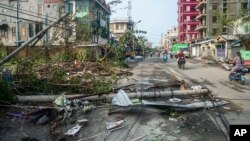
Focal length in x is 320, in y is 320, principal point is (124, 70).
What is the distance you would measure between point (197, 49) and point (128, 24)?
2411 centimetres

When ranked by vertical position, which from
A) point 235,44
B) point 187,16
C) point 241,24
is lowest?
point 235,44

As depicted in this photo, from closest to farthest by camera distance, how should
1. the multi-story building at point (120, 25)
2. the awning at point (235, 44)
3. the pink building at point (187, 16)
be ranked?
the awning at point (235, 44) → the multi-story building at point (120, 25) → the pink building at point (187, 16)

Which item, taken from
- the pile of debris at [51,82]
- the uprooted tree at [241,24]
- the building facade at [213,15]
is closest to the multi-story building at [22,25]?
the uprooted tree at [241,24]

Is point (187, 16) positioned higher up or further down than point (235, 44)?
higher up

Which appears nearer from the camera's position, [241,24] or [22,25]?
[241,24]

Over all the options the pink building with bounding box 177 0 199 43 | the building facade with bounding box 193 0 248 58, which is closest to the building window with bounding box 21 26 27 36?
the building facade with bounding box 193 0 248 58

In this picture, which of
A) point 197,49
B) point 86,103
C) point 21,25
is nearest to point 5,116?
point 86,103

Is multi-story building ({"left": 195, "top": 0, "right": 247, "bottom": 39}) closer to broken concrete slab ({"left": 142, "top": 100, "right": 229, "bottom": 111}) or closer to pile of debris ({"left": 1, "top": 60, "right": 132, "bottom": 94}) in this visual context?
pile of debris ({"left": 1, "top": 60, "right": 132, "bottom": 94})

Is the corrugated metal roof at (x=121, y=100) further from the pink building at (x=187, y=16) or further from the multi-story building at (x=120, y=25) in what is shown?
the pink building at (x=187, y=16)

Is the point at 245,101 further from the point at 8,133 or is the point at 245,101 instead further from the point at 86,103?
the point at 8,133

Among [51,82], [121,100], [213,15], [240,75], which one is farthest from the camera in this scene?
[213,15]

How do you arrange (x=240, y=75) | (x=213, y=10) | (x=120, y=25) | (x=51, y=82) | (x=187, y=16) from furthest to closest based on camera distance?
1. (x=187, y=16)
2. (x=120, y=25)
3. (x=213, y=10)
4. (x=240, y=75)
5. (x=51, y=82)

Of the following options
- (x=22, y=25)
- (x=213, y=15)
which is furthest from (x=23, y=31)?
(x=213, y=15)

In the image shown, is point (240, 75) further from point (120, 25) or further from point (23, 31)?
point (120, 25)
